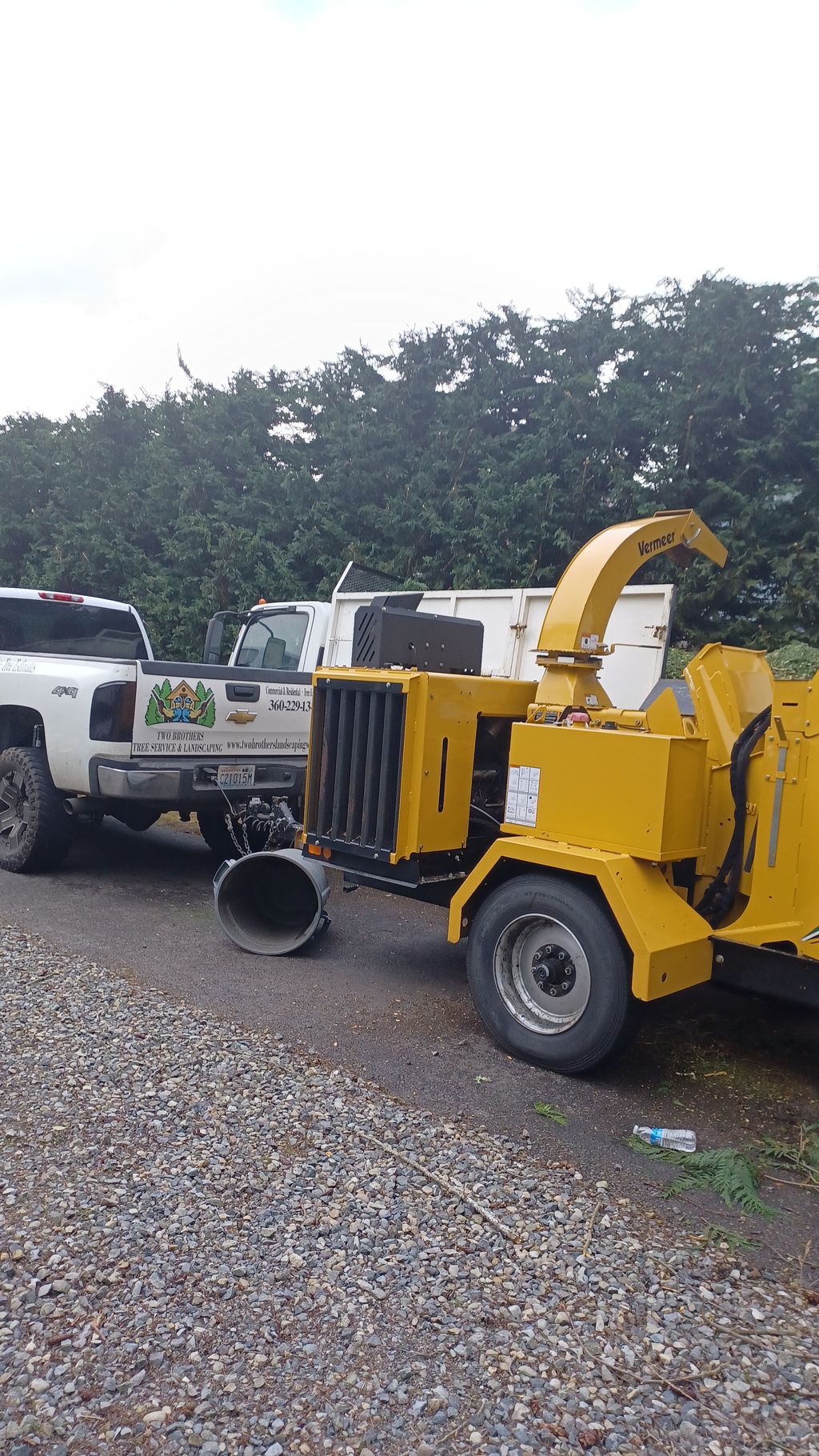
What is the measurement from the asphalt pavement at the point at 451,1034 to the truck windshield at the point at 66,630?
2461mm

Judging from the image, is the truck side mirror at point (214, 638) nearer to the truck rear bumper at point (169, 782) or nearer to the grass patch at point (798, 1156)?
the truck rear bumper at point (169, 782)

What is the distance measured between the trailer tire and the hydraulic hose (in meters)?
4.61

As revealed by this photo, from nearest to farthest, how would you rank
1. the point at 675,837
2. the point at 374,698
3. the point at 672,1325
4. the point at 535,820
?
the point at 672,1325, the point at 675,837, the point at 535,820, the point at 374,698

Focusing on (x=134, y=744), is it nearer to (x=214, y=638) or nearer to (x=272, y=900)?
(x=272, y=900)

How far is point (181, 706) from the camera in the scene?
667 cm

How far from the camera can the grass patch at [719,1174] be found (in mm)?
3197

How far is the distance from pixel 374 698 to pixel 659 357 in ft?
33.0

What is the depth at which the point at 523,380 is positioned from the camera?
15.1 meters

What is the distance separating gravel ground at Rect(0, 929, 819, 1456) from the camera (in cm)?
217

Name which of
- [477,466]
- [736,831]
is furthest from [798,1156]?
[477,466]

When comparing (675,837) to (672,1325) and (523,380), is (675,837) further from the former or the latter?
(523,380)

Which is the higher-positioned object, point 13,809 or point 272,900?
point 13,809

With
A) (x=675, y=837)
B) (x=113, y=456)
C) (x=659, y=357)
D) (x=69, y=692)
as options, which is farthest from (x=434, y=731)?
(x=113, y=456)

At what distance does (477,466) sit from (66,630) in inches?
317
